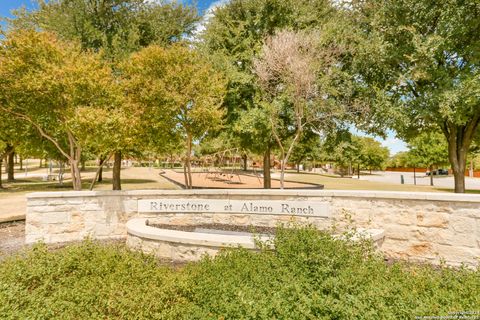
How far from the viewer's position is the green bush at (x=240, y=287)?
159 inches

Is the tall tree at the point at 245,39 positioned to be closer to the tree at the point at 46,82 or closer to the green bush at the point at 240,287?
the tree at the point at 46,82

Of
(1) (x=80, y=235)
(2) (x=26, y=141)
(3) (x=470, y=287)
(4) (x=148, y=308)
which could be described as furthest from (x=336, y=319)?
(2) (x=26, y=141)

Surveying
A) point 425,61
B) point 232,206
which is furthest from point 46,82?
point 425,61

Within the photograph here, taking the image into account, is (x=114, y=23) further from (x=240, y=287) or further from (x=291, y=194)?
(x=240, y=287)

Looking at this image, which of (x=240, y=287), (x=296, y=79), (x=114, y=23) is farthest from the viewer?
(x=114, y=23)

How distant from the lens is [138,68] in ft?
34.9

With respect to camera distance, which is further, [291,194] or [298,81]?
[298,81]

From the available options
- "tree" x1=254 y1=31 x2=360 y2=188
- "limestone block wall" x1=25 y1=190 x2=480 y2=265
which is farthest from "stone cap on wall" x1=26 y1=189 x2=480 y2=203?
"tree" x1=254 y1=31 x2=360 y2=188

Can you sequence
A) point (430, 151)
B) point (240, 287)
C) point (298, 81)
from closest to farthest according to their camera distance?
point (240, 287)
point (298, 81)
point (430, 151)

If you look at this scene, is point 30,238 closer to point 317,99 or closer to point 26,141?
point 26,141

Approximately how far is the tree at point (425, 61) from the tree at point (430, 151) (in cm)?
2558

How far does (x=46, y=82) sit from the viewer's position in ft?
31.7

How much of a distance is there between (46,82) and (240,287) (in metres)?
9.17

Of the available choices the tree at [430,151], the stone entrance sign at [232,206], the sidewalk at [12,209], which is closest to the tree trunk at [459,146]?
the stone entrance sign at [232,206]
